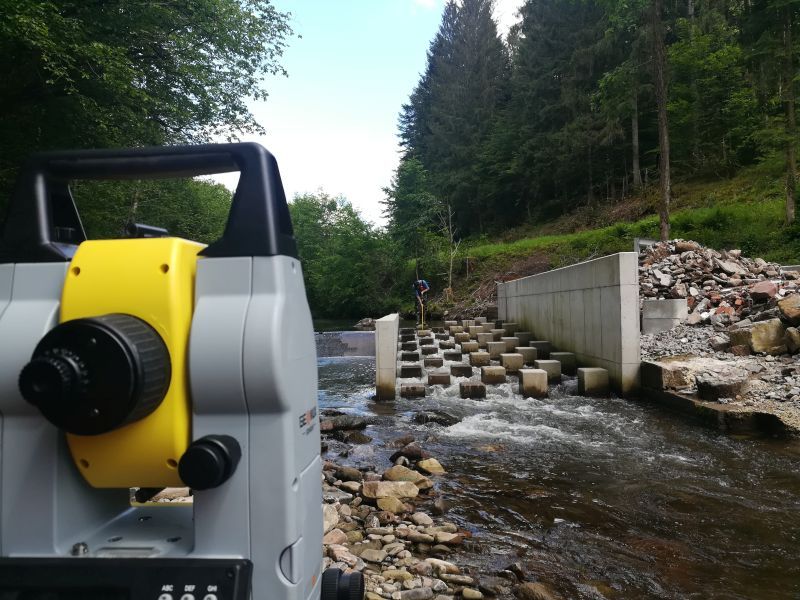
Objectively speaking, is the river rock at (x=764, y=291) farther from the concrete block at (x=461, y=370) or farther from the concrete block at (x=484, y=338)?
the concrete block at (x=484, y=338)

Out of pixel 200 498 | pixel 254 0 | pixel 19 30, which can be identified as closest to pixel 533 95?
Answer: pixel 254 0

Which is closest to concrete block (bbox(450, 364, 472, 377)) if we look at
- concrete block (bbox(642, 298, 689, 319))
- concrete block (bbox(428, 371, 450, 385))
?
concrete block (bbox(428, 371, 450, 385))

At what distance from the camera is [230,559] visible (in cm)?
106

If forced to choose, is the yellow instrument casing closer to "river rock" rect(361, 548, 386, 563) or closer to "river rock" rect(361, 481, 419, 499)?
A: "river rock" rect(361, 548, 386, 563)

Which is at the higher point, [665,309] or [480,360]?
[665,309]

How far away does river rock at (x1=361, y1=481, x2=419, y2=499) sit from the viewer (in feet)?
14.3

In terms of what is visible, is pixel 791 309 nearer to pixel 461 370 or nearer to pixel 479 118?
pixel 461 370

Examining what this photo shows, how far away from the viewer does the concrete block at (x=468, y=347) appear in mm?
13582

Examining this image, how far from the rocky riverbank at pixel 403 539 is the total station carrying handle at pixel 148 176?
231cm

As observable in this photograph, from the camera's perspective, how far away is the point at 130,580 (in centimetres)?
102

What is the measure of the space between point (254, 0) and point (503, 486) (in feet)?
50.3

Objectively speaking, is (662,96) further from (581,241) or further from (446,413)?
(446,413)

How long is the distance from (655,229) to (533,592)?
23450 mm

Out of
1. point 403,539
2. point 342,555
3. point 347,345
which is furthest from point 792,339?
point 347,345
